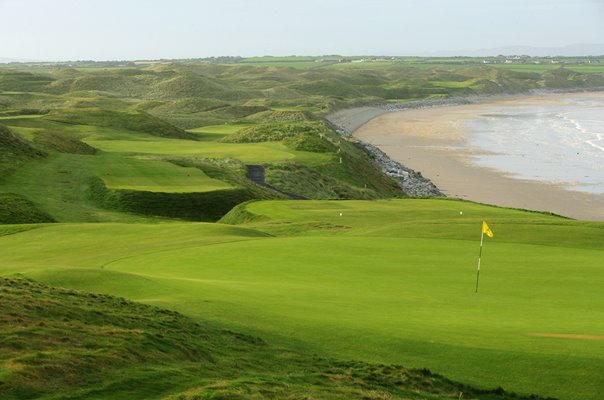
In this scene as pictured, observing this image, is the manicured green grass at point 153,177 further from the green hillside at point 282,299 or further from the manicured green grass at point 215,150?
the manicured green grass at point 215,150

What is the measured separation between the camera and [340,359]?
14.4 m

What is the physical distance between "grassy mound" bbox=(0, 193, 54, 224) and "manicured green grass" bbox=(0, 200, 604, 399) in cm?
760

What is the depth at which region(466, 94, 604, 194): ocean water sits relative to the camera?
252ft

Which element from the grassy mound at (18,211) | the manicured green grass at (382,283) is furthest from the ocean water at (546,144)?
the grassy mound at (18,211)

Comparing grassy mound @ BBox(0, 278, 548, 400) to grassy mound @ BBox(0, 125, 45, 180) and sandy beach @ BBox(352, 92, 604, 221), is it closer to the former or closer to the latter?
grassy mound @ BBox(0, 125, 45, 180)

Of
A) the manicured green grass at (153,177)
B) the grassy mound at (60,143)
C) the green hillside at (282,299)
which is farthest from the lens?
the grassy mound at (60,143)

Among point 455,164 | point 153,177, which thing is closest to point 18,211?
point 153,177

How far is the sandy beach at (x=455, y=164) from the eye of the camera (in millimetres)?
62375

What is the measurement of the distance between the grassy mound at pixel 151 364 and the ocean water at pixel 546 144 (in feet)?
193

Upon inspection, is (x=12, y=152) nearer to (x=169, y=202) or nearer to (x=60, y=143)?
(x=60, y=143)

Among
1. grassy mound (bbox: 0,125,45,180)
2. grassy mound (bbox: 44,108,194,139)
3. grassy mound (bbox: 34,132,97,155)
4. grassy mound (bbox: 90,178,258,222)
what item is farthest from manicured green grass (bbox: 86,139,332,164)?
grassy mound (bbox: 90,178,258,222)

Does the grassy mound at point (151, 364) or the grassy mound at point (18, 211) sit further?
the grassy mound at point (18, 211)

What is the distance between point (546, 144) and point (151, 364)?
315 ft

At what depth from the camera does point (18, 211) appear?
41031mm
